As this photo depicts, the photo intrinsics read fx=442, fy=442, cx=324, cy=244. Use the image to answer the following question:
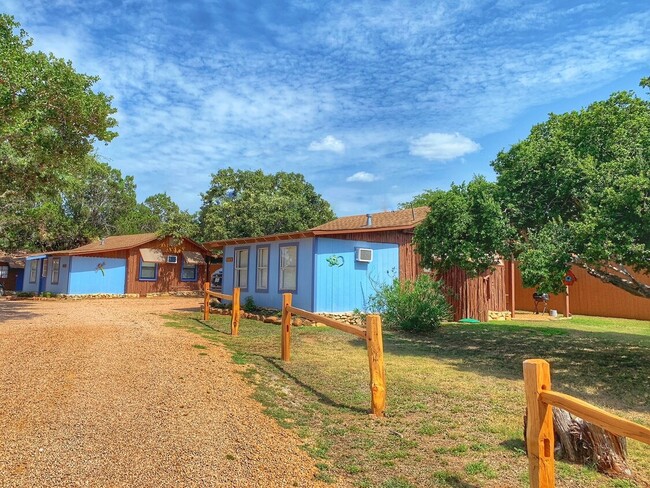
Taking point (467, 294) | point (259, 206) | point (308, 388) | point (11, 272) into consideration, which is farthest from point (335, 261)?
point (11, 272)

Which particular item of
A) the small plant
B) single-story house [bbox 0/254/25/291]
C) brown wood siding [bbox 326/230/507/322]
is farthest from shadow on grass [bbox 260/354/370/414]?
single-story house [bbox 0/254/25/291]

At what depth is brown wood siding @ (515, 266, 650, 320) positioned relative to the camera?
52.6 ft

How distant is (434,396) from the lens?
221 inches

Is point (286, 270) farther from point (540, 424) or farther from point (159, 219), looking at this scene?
point (159, 219)

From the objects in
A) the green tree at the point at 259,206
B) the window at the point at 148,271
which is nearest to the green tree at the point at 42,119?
the window at the point at 148,271

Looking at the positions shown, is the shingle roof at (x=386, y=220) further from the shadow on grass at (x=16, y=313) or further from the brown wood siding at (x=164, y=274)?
the brown wood siding at (x=164, y=274)

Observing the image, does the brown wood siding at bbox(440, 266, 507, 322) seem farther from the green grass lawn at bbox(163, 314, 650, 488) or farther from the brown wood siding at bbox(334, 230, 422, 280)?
the green grass lawn at bbox(163, 314, 650, 488)

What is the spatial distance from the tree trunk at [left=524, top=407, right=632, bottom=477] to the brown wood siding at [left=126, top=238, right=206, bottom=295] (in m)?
24.9

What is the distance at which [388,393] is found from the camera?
5723 mm

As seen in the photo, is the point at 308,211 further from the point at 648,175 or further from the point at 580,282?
the point at 648,175

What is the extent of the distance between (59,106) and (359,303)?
9.87 m

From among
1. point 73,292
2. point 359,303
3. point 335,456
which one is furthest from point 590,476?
point 73,292

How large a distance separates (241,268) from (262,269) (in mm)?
1324

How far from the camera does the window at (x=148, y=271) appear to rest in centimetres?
2552
